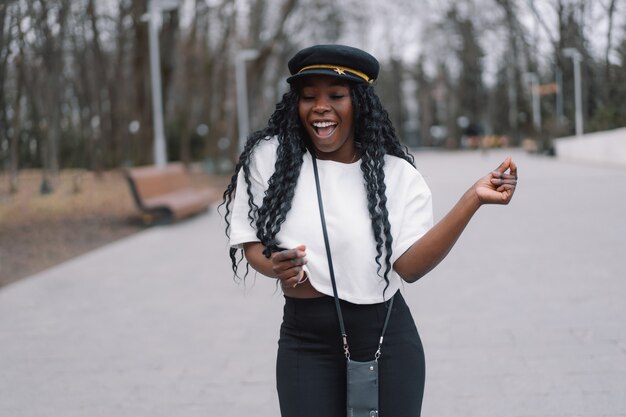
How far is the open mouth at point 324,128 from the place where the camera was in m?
2.47

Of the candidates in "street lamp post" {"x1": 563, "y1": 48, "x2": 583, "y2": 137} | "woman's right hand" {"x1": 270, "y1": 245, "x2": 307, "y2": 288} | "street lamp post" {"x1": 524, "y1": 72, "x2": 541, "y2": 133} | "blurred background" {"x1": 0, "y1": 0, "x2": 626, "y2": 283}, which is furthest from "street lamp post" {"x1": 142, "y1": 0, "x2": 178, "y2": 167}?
"street lamp post" {"x1": 524, "y1": 72, "x2": 541, "y2": 133}

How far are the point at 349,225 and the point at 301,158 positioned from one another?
23cm

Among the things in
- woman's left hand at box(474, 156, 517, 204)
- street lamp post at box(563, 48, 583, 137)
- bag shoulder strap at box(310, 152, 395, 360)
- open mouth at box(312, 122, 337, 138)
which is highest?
street lamp post at box(563, 48, 583, 137)

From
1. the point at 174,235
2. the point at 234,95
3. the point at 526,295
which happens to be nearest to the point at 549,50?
the point at 234,95

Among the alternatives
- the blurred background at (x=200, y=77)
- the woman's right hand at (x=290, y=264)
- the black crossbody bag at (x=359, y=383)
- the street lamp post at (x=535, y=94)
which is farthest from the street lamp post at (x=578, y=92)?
the woman's right hand at (x=290, y=264)

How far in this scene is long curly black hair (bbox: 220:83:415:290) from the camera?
2418 mm

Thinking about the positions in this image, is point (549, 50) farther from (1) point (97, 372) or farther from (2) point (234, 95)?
(1) point (97, 372)

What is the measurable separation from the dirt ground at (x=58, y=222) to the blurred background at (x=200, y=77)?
0.07 m

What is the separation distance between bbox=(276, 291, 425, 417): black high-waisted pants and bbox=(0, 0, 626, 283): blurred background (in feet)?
30.3

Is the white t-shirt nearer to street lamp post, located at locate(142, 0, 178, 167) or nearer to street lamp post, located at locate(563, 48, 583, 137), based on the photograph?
street lamp post, located at locate(142, 0, 178, 167)

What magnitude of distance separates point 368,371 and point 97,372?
345 centimetres

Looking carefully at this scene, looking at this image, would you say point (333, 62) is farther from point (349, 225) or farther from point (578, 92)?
point (578, 92)

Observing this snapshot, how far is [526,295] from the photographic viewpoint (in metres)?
7.37

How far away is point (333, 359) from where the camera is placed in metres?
2.46
